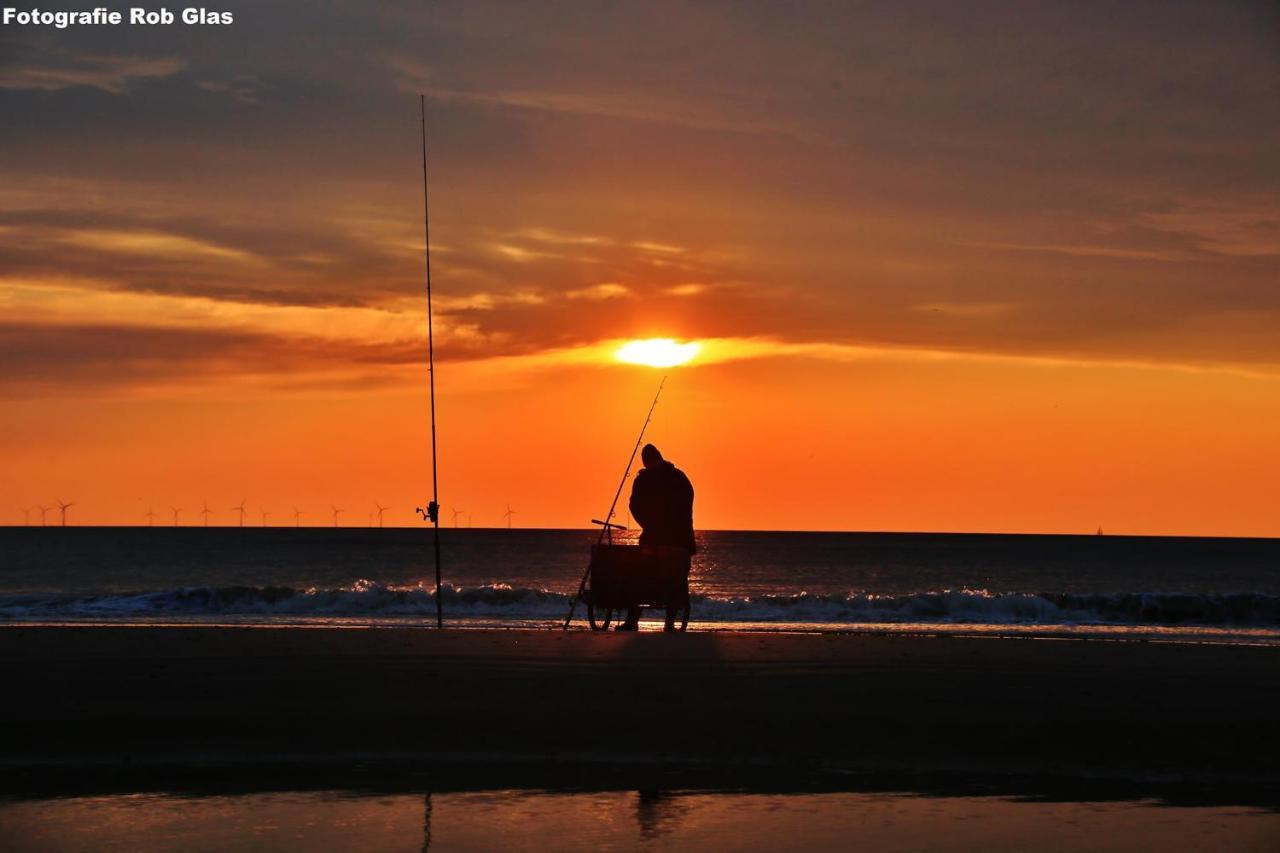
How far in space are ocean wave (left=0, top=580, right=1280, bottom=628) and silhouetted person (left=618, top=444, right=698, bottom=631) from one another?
49.7ft

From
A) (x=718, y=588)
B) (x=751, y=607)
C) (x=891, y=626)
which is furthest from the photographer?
(x=718, y=588)

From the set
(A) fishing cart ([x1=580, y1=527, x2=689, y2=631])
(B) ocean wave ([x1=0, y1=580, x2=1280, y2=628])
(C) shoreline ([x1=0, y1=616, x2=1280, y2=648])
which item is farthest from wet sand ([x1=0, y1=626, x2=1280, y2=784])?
(B) ocean wave ([x1=0, y1=580, x2=1280, y2=628])

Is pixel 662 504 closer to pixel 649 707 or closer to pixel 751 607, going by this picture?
pixel 649 707

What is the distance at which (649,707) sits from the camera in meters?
9.20

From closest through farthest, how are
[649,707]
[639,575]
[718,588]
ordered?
[649,707]
[639,575]
[718,588]

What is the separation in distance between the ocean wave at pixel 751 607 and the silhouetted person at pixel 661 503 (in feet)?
49.7

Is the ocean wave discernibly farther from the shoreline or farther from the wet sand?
the wet sand

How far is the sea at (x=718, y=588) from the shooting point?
2977 centimetres

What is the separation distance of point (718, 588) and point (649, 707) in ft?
212

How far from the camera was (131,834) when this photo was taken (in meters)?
6.33

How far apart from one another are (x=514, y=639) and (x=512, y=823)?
21.7 feet

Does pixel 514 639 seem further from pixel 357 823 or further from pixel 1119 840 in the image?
pixel 1119 840

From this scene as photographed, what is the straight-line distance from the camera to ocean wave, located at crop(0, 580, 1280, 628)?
3188 centimetres

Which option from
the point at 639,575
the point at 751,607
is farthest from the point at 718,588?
the point at 639,575
